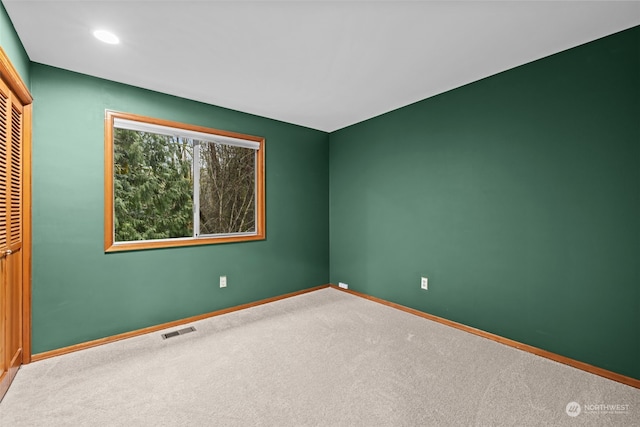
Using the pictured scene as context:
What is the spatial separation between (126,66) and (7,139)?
0.96 metres

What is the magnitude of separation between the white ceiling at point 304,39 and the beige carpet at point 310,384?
2292mm

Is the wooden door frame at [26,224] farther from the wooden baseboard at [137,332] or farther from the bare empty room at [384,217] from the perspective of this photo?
the wooden baseboard at [137,332]

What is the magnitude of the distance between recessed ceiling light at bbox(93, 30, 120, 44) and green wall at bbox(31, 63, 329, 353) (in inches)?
25.1

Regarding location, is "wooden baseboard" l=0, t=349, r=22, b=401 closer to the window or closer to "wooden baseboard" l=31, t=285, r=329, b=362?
"wooden baseboard" l=31, t=285, r=329, b=362

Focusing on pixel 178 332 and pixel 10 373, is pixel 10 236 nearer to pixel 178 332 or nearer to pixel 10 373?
pixel 10 373

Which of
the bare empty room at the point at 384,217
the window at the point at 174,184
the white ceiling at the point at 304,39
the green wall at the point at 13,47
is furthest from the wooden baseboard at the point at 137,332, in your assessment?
the white ceiling at the point at 304,39

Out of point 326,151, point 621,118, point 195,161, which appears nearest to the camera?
point 621,118

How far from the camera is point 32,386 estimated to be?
71.7 inches

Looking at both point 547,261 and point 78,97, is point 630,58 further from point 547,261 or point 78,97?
point 78,97

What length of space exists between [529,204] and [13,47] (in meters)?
3.79

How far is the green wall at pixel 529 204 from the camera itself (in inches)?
75.4

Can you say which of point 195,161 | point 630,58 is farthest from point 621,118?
point 195,161

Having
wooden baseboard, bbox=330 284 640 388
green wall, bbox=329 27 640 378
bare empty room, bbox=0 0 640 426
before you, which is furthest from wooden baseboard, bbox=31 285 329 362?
wooden baseboard, bbox=330 284 640 388

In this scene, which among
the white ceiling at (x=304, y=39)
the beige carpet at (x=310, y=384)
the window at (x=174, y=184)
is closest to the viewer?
the beige carpet at (x=310, y=384)
